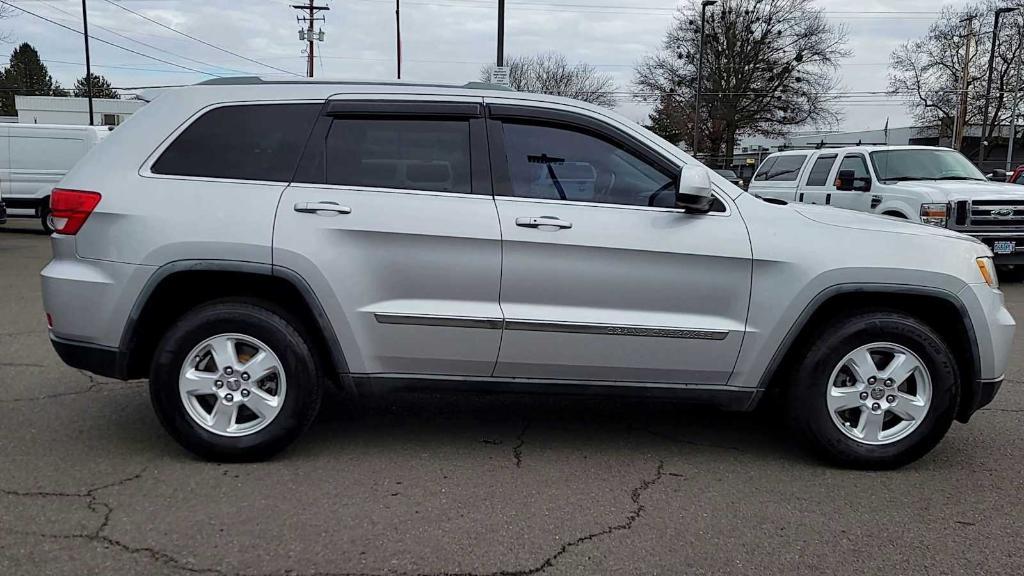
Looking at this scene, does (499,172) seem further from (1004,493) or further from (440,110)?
(1004,493)

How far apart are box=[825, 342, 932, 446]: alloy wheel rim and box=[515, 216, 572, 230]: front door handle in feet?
4.98

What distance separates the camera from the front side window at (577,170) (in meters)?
4.16

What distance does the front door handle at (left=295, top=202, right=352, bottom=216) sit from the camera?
4.00 meters

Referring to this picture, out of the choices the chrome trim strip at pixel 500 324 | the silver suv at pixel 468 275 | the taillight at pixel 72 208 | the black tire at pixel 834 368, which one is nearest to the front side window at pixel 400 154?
the silver suv at pixel 468 275

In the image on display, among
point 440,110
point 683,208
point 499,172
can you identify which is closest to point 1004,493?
point 683,208

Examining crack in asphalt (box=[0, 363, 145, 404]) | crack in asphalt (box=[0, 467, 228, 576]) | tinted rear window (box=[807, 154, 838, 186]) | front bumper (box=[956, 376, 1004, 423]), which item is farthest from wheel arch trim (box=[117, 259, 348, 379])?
tinted rear window (box=[807, 154, 838, 186])

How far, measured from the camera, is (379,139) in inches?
165

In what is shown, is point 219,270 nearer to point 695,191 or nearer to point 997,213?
point 695,191

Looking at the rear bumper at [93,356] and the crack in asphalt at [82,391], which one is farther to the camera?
the crack in asphalt at [82,391]

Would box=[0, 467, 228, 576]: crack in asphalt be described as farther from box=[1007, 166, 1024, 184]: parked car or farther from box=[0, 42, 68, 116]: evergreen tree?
box=[0, 42, 68, 116]: evergreen tree

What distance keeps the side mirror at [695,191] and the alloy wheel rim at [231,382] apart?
6.85 ft

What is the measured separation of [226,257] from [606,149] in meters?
1.93

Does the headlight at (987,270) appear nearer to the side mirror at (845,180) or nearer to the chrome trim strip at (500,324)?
the chrome trim strip at (500,324)

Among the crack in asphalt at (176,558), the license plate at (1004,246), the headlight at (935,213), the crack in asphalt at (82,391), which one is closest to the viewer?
the crack in asphalt at (176,558)
